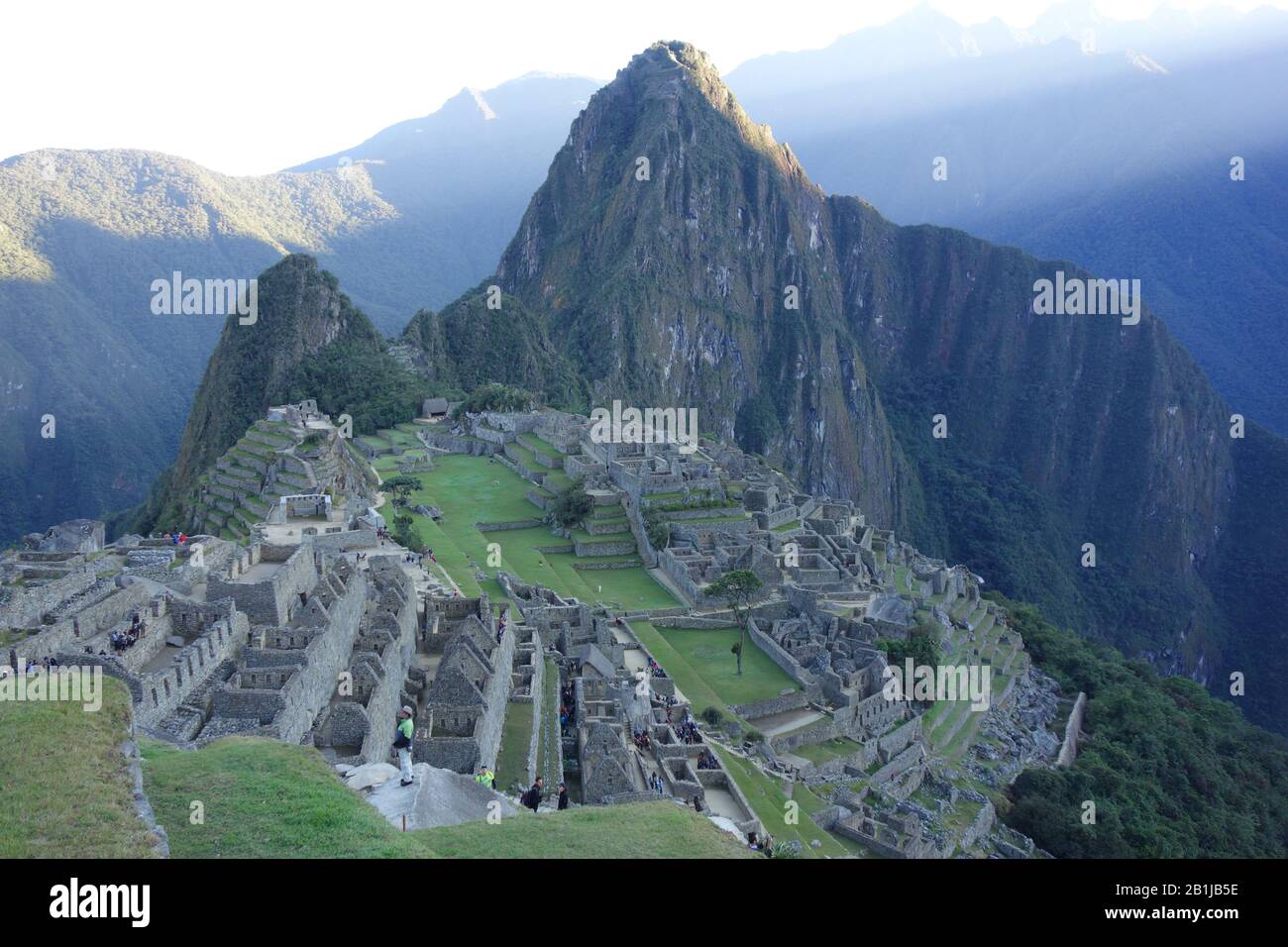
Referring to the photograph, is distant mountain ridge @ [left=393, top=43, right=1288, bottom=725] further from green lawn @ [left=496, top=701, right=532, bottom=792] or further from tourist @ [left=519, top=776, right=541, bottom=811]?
tourist @ [left=519, top=776, right=541, bottom=811]

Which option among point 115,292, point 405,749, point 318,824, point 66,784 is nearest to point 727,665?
point 405,749
